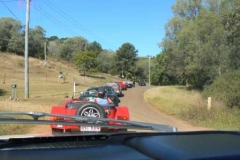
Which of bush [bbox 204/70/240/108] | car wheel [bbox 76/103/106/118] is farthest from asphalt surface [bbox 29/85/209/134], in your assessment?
bush [bbox 204/70/240/108]

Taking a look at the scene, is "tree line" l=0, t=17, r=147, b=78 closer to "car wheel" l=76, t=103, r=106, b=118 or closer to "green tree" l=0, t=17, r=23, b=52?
"green tree" l=0, t=17, r=23, b=52

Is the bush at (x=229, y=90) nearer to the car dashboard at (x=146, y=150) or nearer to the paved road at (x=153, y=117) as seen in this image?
the paved road at (x=153, y=117)

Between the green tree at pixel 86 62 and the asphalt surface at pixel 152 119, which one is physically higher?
the green tree at pixel 86 62

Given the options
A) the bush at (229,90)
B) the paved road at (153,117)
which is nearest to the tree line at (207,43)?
the bush at (229,90)

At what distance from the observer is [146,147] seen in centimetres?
207

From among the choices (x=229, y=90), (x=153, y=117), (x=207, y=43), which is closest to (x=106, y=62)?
(x=207, y=43)

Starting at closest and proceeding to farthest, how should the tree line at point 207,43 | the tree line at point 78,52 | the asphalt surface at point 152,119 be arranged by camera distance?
the asphalt surface at point 152,119
the tree line at point 207,43
the tree line at point 78,52

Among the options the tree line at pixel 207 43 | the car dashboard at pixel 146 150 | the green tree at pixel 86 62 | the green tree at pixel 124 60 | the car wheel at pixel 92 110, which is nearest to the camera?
the car dashboard at pixel 146 150

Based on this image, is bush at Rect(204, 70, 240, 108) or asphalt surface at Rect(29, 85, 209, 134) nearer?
asphalt surface at Rect(29, 85, 209, 134)

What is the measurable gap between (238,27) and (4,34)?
8731cm

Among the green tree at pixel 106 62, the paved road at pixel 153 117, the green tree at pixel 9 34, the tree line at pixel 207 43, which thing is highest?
the green tree at pixel 9 34

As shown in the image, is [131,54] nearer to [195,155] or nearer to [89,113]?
[89,113]

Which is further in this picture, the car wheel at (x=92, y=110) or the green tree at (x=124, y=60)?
the green tree at (x=124, y=60)

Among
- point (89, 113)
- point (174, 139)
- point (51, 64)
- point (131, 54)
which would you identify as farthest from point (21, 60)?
point (174, 139)
